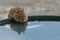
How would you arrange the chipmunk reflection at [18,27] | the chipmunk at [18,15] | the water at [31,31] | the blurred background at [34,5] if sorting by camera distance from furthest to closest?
1. the blurred background at [34,5]
2. the chipmunk at [18,15]
3. the chipmunk reflection at [18,27]
4. the water at [31,31]

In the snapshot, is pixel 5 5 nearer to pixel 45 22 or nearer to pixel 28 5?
pixel 28 5

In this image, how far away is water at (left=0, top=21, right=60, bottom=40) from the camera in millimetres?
2053

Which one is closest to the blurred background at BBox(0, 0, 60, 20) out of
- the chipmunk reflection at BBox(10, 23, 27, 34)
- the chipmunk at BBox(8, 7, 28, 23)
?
the chipmunk at BBox(8, 7, 28, 23)

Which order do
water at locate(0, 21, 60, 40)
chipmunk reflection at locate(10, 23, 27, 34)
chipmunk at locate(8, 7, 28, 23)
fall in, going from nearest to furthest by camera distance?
water at locate(0, 21, 60, 40), chipmunk reflection at locate(10, 23, 27, 34), chipmunk at locate(8, 7, 28, 23)

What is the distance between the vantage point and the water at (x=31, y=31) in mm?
2053

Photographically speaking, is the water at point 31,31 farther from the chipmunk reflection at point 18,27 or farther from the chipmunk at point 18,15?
the chipmunk at point 18,15

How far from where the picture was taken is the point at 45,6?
412cm

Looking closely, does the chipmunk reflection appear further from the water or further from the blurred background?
the blurred background

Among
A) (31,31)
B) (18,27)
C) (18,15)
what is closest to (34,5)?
(18,15)

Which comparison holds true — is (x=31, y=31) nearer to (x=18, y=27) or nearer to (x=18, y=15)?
(x=18, y=27)

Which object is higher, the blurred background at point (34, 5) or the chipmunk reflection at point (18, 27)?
the blurred background at point (34, 5)

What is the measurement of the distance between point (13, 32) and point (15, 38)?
0.17 meters

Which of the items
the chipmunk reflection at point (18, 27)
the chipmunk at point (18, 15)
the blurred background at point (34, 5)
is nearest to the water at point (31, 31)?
the chipmunk reflection at point (18, 27)

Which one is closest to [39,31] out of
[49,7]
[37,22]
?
[37,22]
